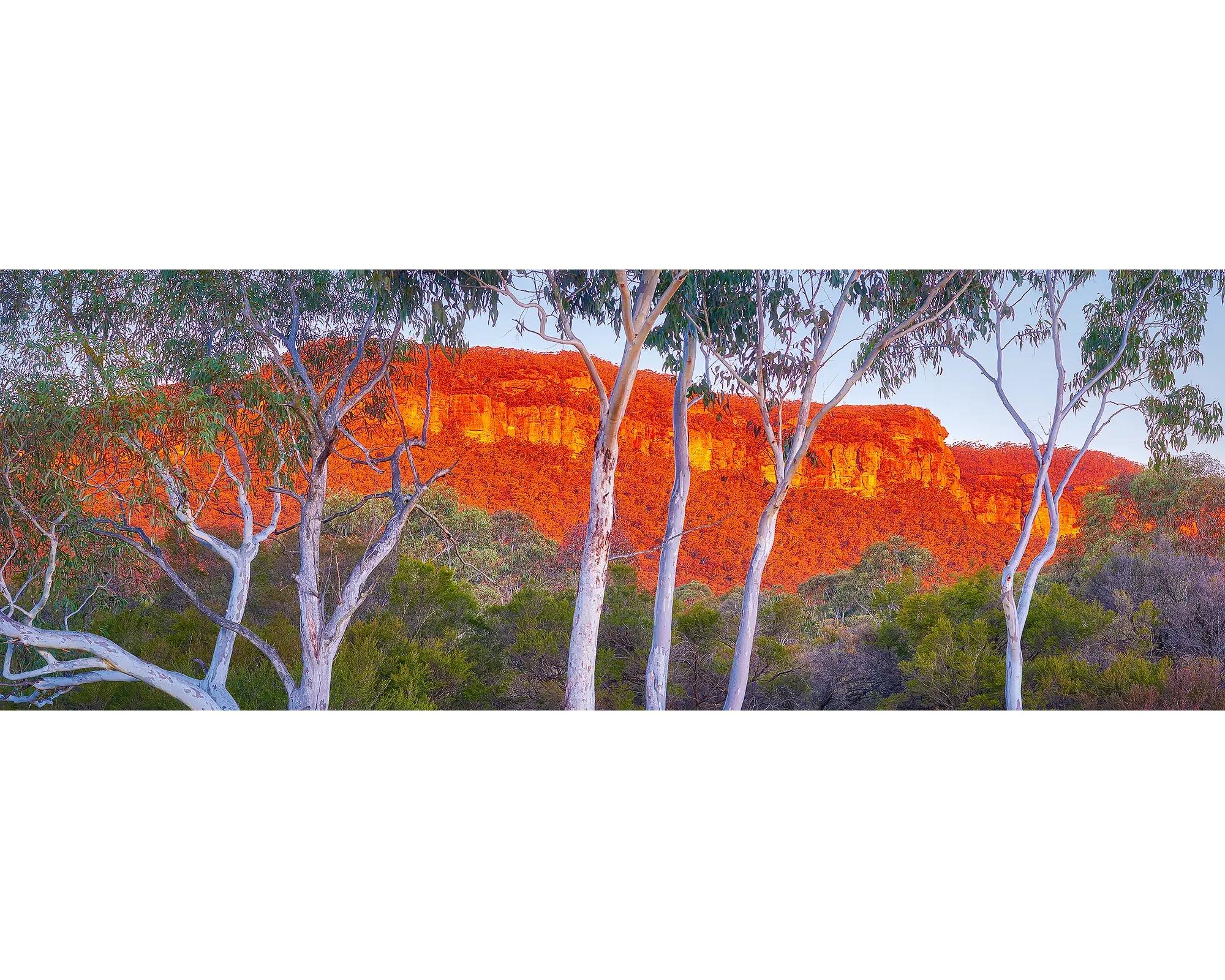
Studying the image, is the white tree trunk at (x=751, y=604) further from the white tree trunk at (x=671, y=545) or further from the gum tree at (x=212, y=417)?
the gum tree at (x=212, y=417)

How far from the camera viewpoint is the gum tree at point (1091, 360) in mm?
4875

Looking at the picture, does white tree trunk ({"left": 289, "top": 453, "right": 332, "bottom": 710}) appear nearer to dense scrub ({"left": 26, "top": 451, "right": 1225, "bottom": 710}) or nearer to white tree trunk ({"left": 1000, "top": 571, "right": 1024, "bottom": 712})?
dense scrub ({"left": 26, "top": 451, "right": 1225, "bottom": 710})

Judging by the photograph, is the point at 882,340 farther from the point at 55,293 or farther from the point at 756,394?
the point at 55,293

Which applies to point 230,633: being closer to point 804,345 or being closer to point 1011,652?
point 804,345

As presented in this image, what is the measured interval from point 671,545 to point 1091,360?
2.58m

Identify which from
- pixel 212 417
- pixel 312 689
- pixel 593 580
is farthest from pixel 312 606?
pixel 593 580

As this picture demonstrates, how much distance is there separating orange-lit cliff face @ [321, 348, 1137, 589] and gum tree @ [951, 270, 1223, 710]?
0.14 metres

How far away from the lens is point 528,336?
4.84m

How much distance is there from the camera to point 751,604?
4977 mm

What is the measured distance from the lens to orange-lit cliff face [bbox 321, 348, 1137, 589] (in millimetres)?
4945

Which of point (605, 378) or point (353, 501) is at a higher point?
point (605, 378)

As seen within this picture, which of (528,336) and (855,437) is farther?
(855,437)

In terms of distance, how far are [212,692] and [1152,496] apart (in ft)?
17.0
